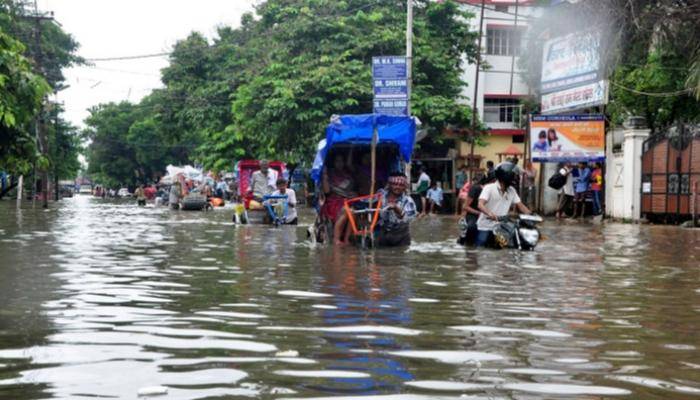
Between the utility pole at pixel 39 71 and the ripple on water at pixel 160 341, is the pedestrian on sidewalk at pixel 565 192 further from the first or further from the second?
the ripple on water at pixel 160 341

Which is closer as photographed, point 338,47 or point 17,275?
Answer: point 17,275

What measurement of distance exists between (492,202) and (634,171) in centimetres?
1312

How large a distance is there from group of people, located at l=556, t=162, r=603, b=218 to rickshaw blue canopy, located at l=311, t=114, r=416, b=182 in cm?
1459

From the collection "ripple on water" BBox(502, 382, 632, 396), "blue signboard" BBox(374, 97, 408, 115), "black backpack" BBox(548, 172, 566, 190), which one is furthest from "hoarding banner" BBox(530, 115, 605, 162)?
"ripple on water" BBox(502, 382, 632, 396)

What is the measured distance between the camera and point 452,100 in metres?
37.4

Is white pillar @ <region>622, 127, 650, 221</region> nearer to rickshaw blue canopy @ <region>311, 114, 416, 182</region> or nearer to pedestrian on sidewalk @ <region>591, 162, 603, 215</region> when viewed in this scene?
pedestrian on sidewalk @ <region>591, 162, 603, 215</region>

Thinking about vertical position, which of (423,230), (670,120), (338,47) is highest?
(338,47)

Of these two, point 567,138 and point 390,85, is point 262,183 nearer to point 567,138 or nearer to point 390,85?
point 390,85

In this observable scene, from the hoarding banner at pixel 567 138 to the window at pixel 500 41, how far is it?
51.6ft

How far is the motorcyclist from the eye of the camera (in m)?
14.1

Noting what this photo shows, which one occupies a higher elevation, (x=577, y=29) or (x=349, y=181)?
(x=577, y=29)

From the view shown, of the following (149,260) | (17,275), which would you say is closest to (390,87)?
(149,260)

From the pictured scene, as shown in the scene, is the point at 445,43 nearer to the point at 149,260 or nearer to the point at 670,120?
the point at 670,120

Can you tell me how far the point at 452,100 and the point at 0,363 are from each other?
1316 inches
